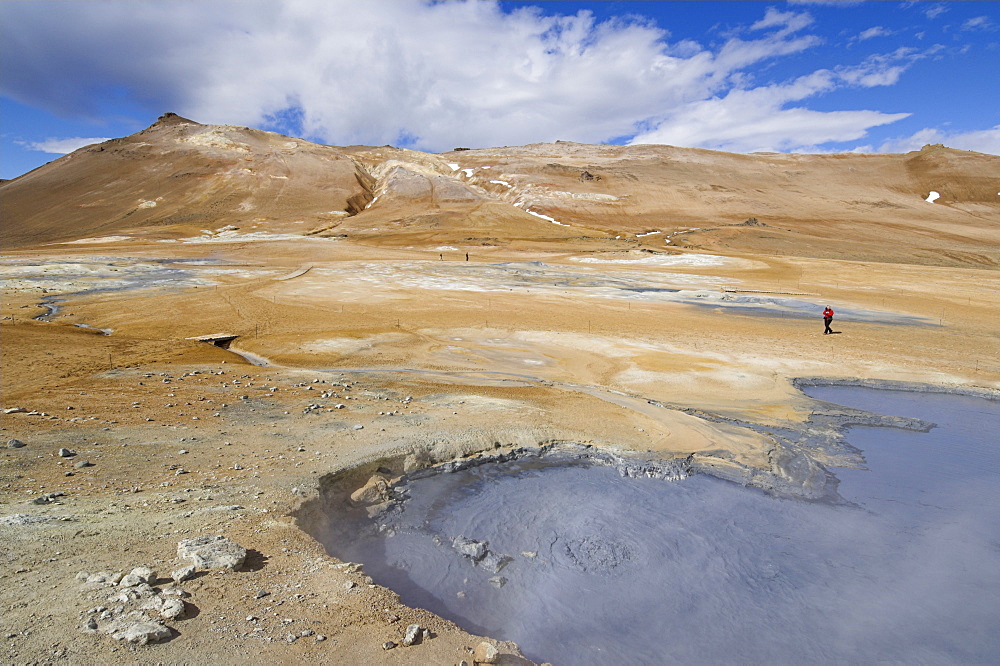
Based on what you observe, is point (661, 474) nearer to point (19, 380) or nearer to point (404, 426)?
point (404, 426)

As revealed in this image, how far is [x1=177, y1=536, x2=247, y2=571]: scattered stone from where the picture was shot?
5812 millimetres

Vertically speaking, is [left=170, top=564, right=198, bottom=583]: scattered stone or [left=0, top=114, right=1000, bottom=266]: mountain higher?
[left=0, top=114, right=1000, bottom=266]: mountain

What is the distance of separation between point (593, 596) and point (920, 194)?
115 m

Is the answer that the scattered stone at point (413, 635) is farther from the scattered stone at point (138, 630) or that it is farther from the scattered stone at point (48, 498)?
the scattered stone at point (48, 498)

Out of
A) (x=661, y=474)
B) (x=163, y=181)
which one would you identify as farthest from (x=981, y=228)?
(x=163, y=181)

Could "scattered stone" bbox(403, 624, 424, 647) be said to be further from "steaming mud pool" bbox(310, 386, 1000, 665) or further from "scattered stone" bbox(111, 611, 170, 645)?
"scattered stone" bbox(111, 611, 170, 645)

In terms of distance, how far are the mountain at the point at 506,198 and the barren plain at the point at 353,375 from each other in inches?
114

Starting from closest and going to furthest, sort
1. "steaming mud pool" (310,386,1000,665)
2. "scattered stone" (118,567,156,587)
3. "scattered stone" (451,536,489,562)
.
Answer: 1. "scattered stone" (118,567,156,587)
2. "steaming mud pool" (310,386,1000,665)
3. "scattered stone" (451,536,489,562)

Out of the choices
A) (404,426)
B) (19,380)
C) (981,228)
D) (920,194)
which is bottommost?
(404,426)

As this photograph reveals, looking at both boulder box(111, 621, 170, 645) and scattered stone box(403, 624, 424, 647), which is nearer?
boulder box(111, 621, 170, 645)

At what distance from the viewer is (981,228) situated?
72.0m

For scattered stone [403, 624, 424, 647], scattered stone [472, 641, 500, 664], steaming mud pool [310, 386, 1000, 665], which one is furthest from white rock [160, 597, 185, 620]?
scattered stone [472, 641, 500, 664]

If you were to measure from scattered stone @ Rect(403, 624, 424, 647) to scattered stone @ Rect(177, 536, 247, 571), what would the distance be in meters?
2.08

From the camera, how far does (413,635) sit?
503cm
